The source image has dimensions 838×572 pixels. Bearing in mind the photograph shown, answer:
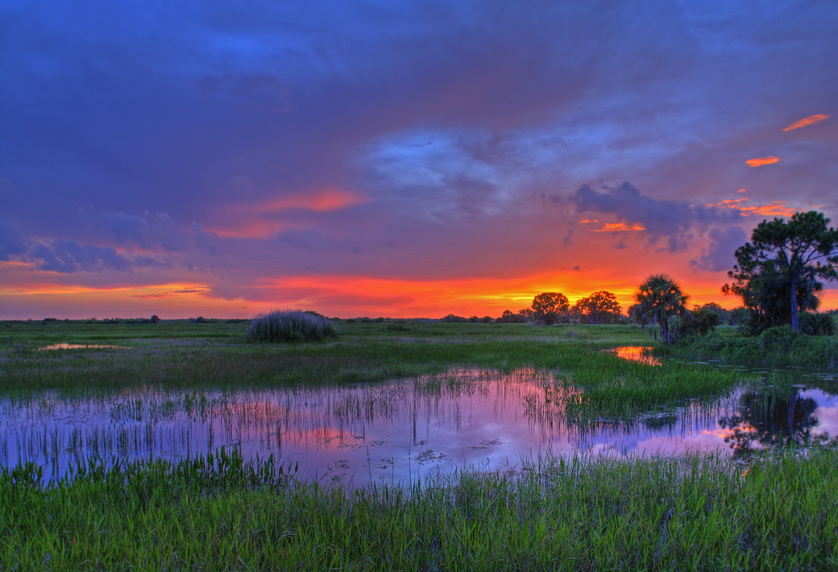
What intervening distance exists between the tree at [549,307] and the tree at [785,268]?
7317cm

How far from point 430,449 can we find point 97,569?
589cm

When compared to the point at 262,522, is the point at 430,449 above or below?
below

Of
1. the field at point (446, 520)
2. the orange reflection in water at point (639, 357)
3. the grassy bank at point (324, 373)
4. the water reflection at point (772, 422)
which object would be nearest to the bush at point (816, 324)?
the orange reflection in water at point (639, 357)

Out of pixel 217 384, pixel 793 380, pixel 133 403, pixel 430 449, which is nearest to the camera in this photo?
pixel 430 449

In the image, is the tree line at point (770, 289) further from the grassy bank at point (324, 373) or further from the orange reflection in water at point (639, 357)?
the grassy bank at point (324, 373)

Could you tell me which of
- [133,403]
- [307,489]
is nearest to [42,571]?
[307,489]

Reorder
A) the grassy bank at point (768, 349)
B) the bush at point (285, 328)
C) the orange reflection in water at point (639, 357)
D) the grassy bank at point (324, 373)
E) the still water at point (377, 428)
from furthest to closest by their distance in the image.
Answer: the bush at point (285, 328) < the orange reflection in water at point (639, 357) < the grassy bank at point (768, 349) < the grassy bank at point (324, 373) < the still water at point (377, 428)

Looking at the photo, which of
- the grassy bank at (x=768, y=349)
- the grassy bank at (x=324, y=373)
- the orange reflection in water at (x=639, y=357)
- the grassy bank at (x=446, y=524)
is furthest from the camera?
the orange reflection in water at (x=639, y=357)

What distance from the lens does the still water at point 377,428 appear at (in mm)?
8070

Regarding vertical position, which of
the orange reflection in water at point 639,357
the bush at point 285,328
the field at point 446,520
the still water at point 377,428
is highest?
the bush at point 285,328

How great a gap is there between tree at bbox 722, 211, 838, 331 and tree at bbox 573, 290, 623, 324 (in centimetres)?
8501

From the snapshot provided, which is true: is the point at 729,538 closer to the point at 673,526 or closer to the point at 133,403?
the point at 673,526

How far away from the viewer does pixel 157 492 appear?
18.8 feet

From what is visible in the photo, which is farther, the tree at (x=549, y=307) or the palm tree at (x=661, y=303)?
the tree at (x=549, y=307)
